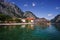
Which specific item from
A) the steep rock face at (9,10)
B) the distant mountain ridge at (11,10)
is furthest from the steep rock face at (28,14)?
the steep rock face at (9,10)

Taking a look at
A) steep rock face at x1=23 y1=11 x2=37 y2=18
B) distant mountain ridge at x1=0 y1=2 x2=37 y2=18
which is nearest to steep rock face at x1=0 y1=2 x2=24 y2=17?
distant mountain ridge at x1=0 y1=2 x2=37 y2=18

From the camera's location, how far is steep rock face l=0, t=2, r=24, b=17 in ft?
21.9

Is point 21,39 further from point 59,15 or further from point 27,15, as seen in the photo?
point 59,15

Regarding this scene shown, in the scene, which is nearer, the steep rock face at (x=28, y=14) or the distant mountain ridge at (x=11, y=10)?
the distant mountain ridge at (x=11, y=10)

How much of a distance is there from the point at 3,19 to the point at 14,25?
2.12ft

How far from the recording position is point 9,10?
6660 mm

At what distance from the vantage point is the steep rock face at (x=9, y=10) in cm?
667

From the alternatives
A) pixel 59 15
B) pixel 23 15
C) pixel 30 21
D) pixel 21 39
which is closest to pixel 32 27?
pixel 30 21

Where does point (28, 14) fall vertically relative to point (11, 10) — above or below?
below

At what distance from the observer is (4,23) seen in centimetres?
675

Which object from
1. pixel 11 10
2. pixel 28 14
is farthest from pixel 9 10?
pixel 28 14

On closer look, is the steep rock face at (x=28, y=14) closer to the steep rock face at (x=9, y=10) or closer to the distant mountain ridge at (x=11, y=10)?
the distant mountain ridge at (x=11, y=10)

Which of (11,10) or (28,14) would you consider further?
(28,14)

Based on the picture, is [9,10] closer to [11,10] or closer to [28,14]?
[11,10]
